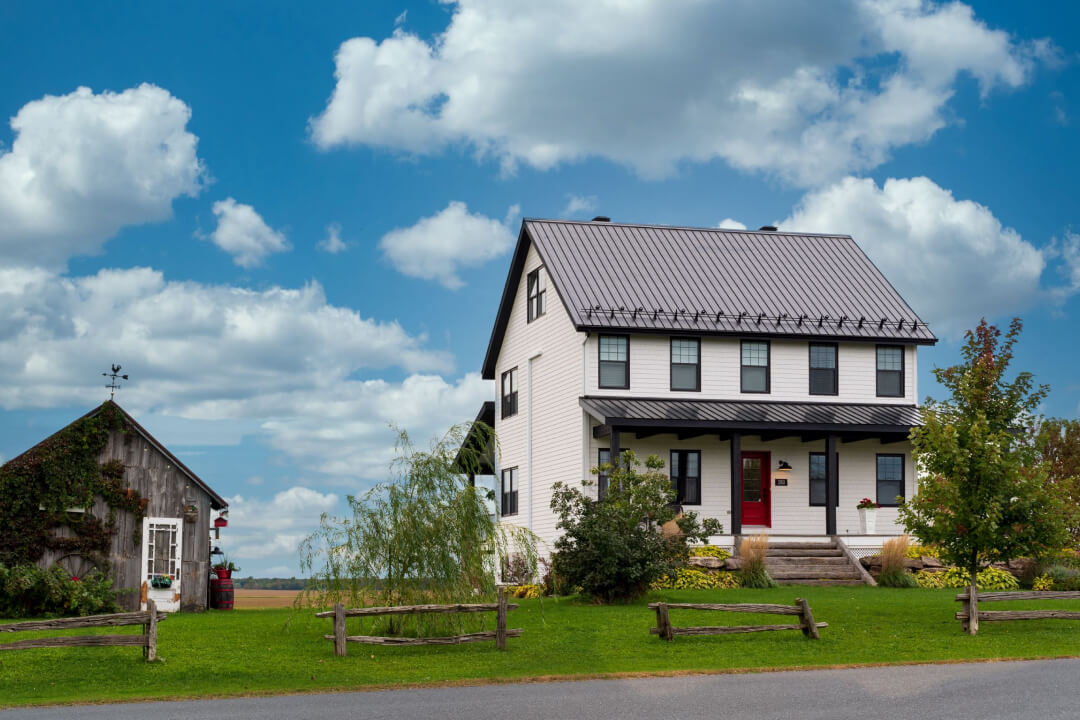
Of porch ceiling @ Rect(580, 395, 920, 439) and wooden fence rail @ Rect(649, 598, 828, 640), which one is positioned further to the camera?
porch ceiling @ Rect(580, 395, 920, 439)

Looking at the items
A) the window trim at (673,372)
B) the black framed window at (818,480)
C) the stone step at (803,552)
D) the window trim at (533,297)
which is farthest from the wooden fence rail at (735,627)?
the window trim at (533,297)

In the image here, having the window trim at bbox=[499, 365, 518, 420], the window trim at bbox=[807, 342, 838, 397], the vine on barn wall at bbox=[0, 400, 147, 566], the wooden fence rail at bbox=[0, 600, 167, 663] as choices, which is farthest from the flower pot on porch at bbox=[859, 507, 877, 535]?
the wooden fence rail at bbox=[0, 600, 167, 663]

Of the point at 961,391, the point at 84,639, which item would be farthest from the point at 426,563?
the point at 961,391

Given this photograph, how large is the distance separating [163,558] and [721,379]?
16.2 meters

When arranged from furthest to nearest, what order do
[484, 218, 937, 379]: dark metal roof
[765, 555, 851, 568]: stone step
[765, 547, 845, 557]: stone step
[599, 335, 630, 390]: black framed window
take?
[484, 218, 937, 379]: dark metal roof, [599, 335, 630, 390]: black framed window, [765, 547, 845, 557]: stone step, [765, 555, 851, 568]: stone step

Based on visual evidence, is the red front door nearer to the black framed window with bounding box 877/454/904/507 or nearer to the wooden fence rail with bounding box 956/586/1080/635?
the black framed window with bounding box 877/454/904/507

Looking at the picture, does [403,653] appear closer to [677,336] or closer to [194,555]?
[194,555]

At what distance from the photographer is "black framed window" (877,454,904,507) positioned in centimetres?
3516

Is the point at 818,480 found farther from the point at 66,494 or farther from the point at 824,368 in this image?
the point at 66,494

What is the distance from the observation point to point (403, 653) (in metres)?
18.2

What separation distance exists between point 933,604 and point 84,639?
1673cm

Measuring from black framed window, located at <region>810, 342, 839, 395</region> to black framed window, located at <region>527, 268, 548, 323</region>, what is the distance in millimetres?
8294

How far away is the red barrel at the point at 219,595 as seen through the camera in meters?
30.1

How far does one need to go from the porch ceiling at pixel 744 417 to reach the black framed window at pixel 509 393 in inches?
285
